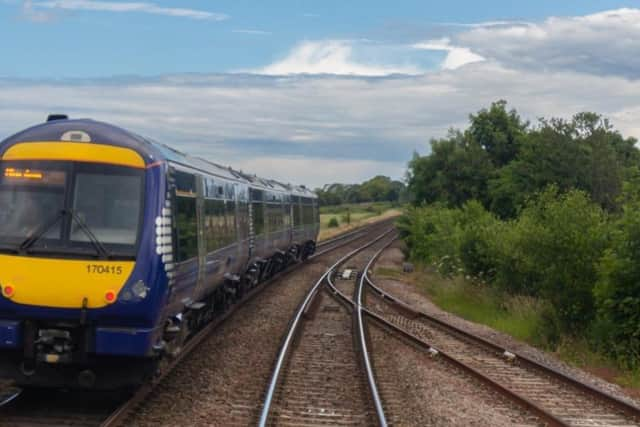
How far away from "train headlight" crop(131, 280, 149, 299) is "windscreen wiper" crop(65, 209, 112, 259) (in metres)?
0.41

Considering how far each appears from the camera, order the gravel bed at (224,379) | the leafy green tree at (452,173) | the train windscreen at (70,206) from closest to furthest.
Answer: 1. the train windscreen at (70,206)
2. the gravel bed at (224,379)
3. the leafy green tree at (452,173)

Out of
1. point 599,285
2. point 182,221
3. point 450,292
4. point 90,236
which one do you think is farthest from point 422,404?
point 450,292

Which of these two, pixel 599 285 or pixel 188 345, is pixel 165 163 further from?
pixel 599 285

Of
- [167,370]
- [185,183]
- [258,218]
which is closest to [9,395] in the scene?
[167,370]

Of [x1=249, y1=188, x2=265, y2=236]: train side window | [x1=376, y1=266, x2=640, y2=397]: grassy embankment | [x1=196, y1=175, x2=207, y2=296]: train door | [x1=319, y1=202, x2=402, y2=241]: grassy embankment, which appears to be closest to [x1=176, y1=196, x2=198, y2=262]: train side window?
[x1=196, y1=175, x2=207, y2=296]: train door

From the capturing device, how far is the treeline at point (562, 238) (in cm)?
1480

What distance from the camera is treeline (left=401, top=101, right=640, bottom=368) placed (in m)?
14.8

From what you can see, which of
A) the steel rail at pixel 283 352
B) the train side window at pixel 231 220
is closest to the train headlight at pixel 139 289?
the steel rail at pixel 283 352

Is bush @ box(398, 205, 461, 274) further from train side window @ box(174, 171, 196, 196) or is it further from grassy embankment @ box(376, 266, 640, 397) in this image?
train side window @ box(174, 171, 196, 196)

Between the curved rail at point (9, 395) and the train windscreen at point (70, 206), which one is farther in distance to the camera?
the curved rail at point (9, 395)

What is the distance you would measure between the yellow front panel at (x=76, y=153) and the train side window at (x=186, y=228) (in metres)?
1.14

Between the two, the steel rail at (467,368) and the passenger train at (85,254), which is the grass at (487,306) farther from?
the passenger train at (85,254)

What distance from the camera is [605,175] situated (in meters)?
52.7

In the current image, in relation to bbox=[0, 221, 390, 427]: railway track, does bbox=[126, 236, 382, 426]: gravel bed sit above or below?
Answer: below
